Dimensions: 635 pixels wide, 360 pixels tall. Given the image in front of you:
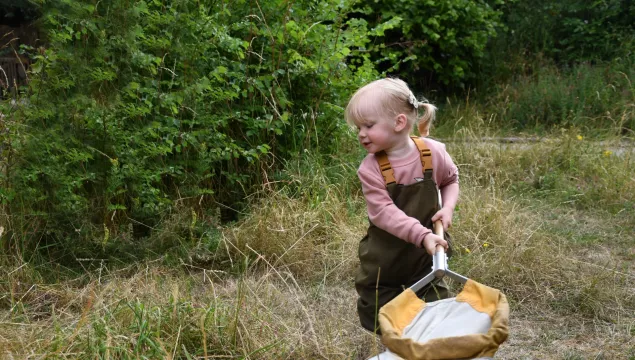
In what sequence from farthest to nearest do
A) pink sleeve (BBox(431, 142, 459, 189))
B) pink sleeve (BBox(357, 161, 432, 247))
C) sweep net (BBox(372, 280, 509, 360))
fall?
pink sleeve (BBox(431, 142, 459, 189)) → pink sleeve (BBox(357, 161, 432, 247)) → sweep net (BBox(372, 280, 509, 360))

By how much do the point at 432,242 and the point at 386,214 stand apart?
0.88ft

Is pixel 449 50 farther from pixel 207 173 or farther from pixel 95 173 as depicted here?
pixel 95 173

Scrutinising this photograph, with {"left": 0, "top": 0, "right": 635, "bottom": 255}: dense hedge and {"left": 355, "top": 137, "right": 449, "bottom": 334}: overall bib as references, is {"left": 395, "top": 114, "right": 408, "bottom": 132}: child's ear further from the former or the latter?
{"left": 0, "top": 0, "right": 635, "bottom": 255}: dense hedge

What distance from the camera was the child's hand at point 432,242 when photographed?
100 inches

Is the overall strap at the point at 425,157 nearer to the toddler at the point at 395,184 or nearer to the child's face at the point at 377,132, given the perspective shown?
the toddler at the point at 395,184

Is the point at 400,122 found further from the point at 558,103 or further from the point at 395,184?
the point at 558,103

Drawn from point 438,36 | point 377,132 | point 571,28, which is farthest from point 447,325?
point 571,28

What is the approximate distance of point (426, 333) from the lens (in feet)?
7.36

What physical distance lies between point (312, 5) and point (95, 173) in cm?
209

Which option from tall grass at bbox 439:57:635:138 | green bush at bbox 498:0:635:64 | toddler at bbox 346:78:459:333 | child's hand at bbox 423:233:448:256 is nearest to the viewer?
child's hand at bbox 423:233:448:256

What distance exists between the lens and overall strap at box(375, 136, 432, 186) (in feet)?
9.62

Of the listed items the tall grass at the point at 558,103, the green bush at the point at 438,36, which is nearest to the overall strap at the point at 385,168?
the tall grass at the point at 558,103

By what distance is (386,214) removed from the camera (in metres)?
2.84

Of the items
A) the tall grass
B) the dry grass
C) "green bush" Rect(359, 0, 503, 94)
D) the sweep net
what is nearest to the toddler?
the dry grass
